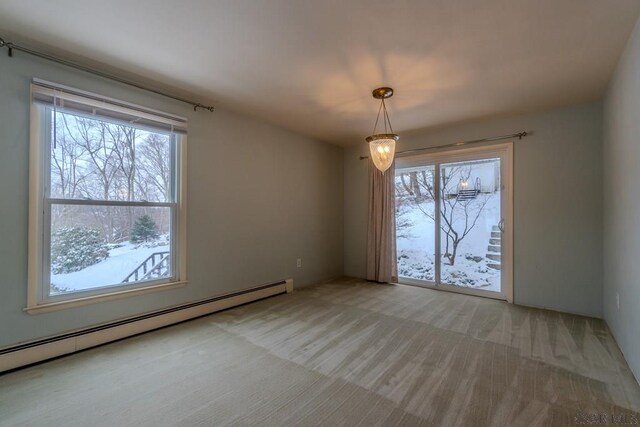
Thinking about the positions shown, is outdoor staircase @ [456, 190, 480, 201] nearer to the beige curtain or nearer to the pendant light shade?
the beige curtain

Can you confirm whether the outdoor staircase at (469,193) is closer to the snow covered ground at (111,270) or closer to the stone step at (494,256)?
the stone step at (494,256)

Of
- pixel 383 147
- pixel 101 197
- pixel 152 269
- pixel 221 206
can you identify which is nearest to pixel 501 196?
pixel 383 147

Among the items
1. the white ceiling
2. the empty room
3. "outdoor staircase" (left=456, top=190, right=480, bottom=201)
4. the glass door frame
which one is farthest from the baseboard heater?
"outdoor staircase" (left=456, top=190, right=480, bottom=201)

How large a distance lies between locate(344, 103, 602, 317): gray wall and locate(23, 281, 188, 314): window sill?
4.07 metres

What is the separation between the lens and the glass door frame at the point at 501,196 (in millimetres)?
3609

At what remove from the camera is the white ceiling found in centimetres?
173

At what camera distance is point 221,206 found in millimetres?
3338

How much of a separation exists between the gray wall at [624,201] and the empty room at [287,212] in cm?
3

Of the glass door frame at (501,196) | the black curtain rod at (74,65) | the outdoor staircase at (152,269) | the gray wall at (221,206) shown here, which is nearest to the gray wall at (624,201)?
the glass door frame at (501,196)

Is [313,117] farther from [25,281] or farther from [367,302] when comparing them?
[25,281]

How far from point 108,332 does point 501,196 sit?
459 centimetres

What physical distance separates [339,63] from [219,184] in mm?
1892

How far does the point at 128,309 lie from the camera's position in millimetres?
2596

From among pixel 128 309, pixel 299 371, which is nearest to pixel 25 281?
pixel 128 309
